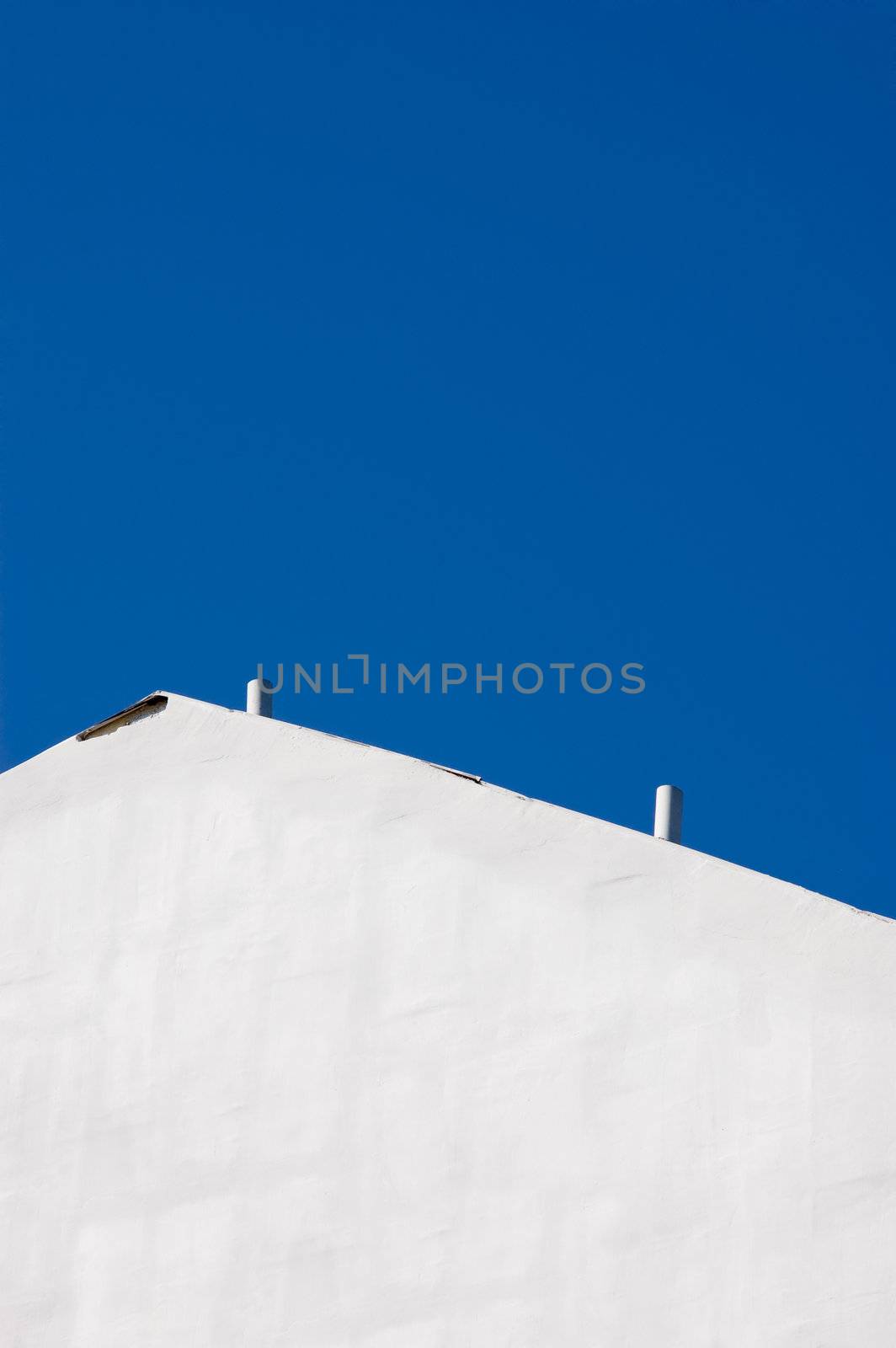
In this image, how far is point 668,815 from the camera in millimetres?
9750

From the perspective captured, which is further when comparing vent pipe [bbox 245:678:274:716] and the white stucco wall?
vent pipe [bbox 245:678:274:716]

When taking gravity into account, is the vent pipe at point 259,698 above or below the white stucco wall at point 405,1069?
above

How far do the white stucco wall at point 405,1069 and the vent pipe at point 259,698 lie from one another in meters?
0.21

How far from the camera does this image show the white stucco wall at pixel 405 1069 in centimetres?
834

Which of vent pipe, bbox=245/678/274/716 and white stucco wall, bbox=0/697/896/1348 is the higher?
vent pipe, bbox=245/678/274/716

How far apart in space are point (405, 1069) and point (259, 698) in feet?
7.92

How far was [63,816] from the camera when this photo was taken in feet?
37.1

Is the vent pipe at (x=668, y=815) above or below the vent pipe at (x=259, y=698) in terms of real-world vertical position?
below

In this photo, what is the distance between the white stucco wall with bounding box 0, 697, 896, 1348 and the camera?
834cm

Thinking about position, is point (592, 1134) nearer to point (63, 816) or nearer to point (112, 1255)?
point (112, 1255)

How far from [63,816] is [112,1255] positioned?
252cm

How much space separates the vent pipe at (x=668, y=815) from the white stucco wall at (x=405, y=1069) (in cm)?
54

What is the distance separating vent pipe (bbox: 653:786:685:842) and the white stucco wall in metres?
0.54

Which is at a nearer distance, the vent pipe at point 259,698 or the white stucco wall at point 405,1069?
the white stucco wall at point 405,1069
